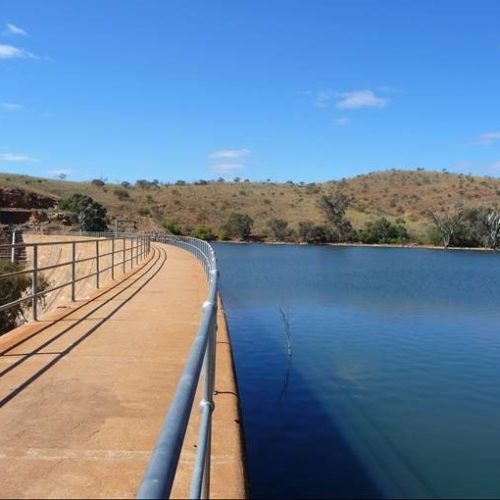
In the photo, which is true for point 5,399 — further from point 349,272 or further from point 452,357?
point 349,272

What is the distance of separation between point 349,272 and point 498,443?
109 feet

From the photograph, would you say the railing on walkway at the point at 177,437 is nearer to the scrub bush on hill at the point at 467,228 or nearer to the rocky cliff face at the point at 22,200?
the rocky cliff face at the point at 22,200

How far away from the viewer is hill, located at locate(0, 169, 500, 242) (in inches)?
4250

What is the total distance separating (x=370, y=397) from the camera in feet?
39.3

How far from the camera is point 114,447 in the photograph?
5.08 meters

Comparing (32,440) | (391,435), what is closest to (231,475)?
(32,440)

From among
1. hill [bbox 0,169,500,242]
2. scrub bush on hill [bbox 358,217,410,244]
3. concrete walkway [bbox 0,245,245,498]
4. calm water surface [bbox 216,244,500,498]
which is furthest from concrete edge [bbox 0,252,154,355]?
scrub bush on hill [bbox 358,217,410,244]

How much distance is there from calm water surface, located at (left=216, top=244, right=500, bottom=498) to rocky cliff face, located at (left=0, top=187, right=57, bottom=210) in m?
68.1

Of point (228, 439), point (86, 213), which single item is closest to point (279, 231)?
point (86, 213)

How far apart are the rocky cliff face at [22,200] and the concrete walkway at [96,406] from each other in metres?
80.1

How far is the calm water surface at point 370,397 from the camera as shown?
8383mm

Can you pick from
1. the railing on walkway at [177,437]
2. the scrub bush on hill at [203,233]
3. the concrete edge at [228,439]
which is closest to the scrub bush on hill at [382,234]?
the scrub bush on hill at [203,233]

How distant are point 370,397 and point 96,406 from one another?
7.01 meters

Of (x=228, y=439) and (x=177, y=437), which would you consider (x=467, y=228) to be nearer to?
(x=228, y=439)
